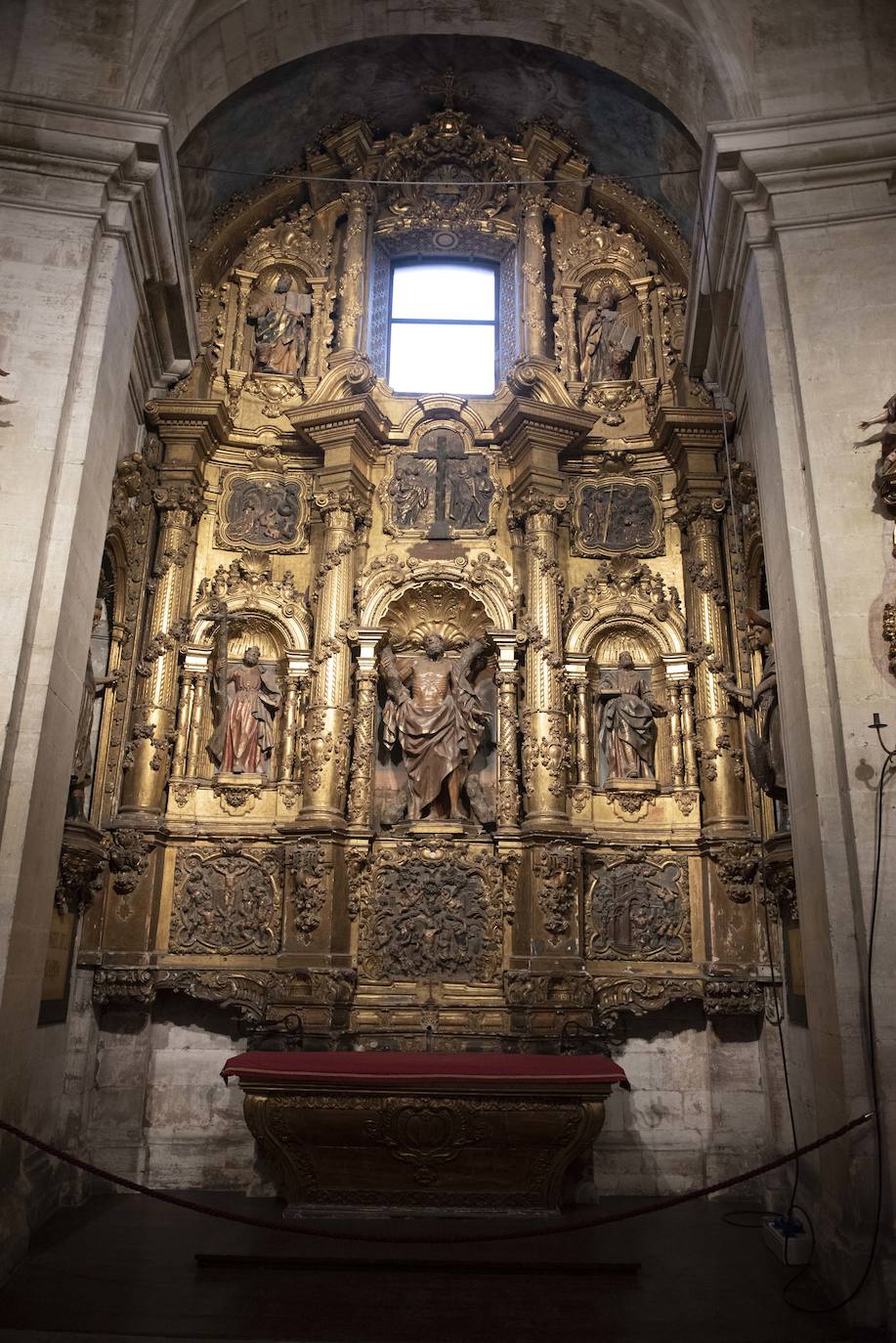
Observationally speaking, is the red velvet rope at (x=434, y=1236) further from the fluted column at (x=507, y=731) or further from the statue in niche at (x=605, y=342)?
the statue in niche at (x=605, y=342)

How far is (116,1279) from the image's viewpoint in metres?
6.07

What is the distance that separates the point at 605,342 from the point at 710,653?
3.83 meters

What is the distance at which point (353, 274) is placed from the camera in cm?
1133

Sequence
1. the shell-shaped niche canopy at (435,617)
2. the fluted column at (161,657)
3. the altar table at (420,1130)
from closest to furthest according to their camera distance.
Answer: the altar table at (420,1130) < the fluted column at (161,657) < the shell-shaped niche canopy at (435,617)

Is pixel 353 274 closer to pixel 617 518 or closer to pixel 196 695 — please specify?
pixel 617 518

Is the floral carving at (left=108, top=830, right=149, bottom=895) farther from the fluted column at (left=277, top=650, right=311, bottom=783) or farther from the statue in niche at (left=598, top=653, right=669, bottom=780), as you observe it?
the statue in niche at (left=598, top=653, right=669, bottom=780)

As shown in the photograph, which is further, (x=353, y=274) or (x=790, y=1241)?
(x=353, y=274)

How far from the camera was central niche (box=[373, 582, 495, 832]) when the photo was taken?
9.83 metres

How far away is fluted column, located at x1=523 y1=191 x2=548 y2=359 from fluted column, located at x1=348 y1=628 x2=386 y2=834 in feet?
11.9

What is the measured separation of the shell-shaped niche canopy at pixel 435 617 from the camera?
1043 cm

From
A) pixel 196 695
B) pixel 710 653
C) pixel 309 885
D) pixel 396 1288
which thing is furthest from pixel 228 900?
pixel 710 653

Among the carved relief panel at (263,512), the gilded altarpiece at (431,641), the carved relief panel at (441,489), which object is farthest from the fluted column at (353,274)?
the carved relief panel at (263,512)

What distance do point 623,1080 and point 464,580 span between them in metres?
4.93

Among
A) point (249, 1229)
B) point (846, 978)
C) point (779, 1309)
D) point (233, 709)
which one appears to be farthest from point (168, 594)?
point (779, 1309)
